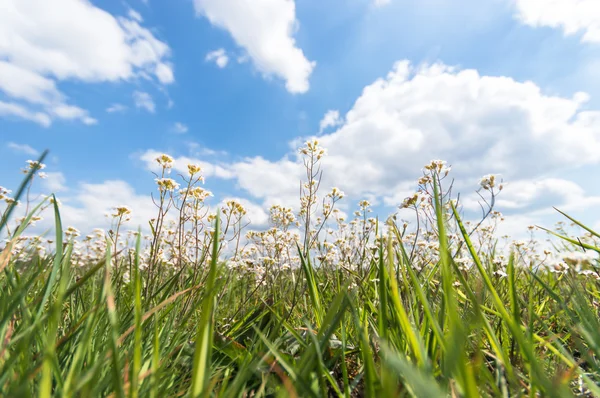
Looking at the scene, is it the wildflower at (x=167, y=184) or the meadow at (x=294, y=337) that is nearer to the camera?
the meadow at (x=294, y=337)

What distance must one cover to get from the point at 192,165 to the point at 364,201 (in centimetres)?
285

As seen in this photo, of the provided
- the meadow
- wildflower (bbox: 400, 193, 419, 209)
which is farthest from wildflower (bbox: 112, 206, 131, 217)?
wildflower (bbox: 400, 193, 419, 209)

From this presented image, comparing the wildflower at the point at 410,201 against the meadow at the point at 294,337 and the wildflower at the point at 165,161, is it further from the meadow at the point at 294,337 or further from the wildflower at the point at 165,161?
the wildflower at the point at 165,161

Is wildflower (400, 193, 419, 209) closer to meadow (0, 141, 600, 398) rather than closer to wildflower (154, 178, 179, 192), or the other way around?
meadow (0, 141, 600, 398)

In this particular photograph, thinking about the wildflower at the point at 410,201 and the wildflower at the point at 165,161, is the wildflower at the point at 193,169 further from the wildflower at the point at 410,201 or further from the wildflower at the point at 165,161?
the wildflower at the point at 410,201

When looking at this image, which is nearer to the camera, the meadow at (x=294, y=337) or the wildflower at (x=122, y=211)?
the meadow at (x=294, y=337)

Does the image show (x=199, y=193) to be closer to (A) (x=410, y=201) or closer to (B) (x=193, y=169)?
(B) (x=193, y=169)

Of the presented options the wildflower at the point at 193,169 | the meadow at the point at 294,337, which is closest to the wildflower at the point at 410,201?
the meadow at the point at 294,337

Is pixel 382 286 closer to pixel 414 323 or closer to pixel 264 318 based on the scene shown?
pixel 414 323

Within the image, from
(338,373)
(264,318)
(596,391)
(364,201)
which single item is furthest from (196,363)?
(364,201)

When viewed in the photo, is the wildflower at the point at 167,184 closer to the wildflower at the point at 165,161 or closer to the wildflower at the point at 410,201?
the wildflower at the point at 165,161

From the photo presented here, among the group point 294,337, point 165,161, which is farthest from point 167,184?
point 294,337

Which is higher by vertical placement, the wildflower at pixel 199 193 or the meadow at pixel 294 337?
the wildflower at pixel 199 193

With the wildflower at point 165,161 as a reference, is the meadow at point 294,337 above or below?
below
